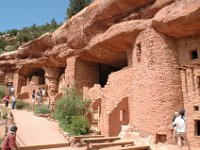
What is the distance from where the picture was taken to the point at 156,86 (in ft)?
36.3

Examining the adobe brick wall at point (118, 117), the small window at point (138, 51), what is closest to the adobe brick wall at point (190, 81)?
the small window at point (138, 51)

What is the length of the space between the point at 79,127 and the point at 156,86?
3.92 m

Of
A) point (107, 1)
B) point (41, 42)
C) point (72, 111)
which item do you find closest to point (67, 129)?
point (72, 111)

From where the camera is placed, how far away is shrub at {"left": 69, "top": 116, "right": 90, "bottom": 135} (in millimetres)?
12453

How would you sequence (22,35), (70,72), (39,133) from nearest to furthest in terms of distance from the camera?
(39,133), (70,72), (22,35)

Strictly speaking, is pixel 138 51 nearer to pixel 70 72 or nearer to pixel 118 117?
pixel 118 117

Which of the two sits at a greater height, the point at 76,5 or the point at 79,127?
the point at 76,5

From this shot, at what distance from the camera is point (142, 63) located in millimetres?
11867

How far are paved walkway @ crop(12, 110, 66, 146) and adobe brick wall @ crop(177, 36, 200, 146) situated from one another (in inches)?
194

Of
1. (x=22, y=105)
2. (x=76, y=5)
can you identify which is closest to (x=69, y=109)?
(x=22, y=105)

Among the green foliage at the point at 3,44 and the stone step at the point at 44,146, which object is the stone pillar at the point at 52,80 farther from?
the green foliage at the point at 3,44

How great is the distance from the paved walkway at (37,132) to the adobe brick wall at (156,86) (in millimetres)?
3452

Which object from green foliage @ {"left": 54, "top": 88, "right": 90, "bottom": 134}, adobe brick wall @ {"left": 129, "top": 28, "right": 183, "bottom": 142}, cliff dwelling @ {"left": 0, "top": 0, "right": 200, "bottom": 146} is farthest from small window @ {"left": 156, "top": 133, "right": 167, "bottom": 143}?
green foliage @ {"left": 54, "top": 88, "right": 90, "bottom": 134}

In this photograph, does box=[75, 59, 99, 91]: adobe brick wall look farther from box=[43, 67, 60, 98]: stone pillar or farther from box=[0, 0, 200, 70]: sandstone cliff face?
box=[43, 67, 60, 98]: stone pillar
